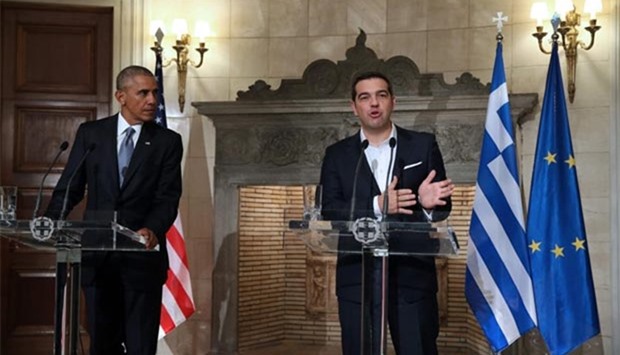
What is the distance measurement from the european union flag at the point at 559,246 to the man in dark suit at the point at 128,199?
2.06 m

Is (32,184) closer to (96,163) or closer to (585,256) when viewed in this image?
(96,163)

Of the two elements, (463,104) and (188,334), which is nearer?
(463,104)

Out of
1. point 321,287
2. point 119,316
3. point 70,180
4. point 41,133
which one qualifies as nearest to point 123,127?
point 70,180

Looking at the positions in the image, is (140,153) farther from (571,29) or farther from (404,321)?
(571,29)

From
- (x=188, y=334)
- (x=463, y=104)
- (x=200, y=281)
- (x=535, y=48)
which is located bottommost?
(x=188, y=334)

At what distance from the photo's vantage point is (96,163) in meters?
2.97

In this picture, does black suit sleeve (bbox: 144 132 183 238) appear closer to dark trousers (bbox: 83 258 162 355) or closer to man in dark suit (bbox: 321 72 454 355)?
dark trousers (bbox: 83 258 162 355)

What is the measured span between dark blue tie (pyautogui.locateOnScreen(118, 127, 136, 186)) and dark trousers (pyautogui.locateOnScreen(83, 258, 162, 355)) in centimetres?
38

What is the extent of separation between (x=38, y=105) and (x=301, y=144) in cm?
185

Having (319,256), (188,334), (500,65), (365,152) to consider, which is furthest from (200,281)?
(365,152)

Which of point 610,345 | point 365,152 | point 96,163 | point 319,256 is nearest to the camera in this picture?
point 365,152

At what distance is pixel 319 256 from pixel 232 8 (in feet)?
6.27

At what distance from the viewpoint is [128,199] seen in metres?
2.95

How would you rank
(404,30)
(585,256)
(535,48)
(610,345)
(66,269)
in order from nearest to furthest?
(66,269) < (585,256) < (610,345) < (535,48) < (404,30)
